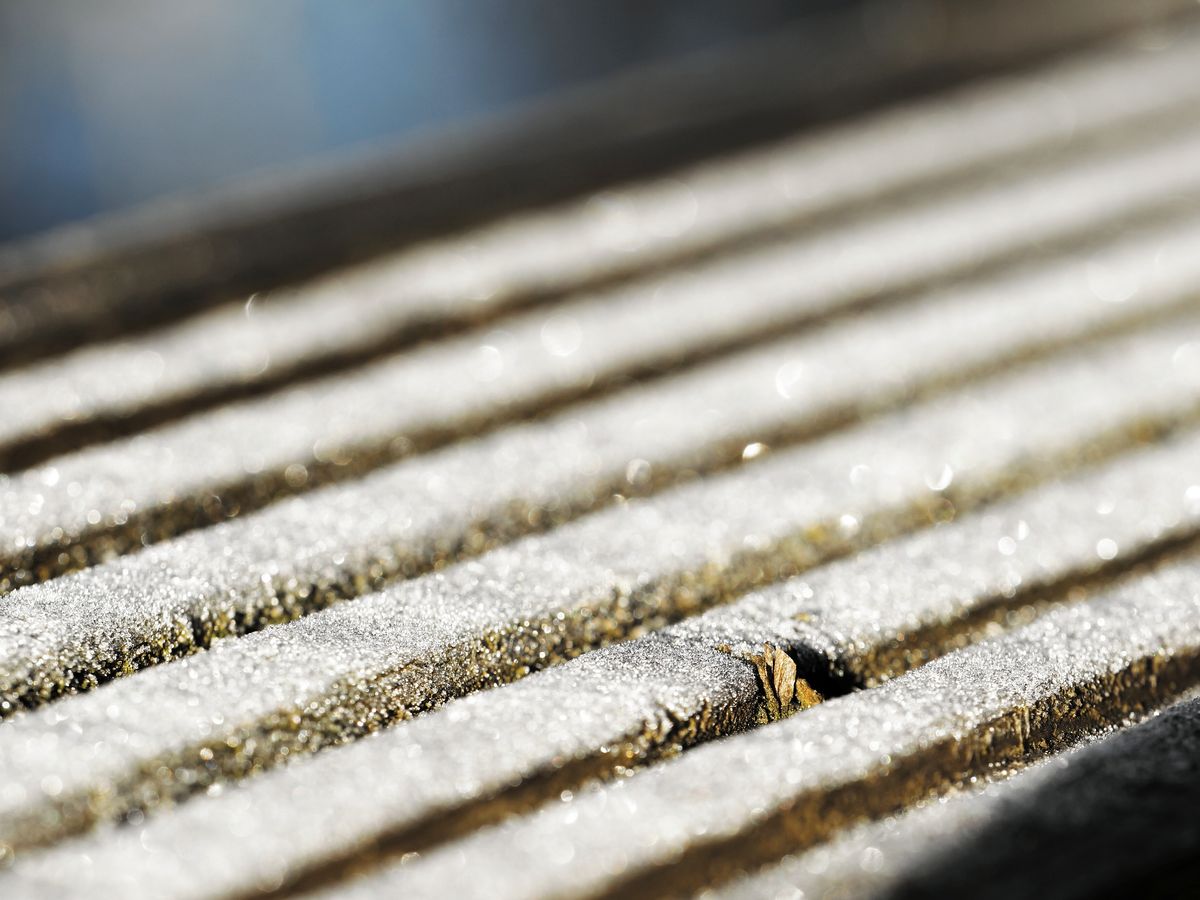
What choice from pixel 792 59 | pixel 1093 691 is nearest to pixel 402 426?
pixel 1093 691

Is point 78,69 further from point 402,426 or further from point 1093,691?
point 1093,691

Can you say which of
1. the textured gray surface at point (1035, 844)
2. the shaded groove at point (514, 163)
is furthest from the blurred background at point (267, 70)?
the textured gray surface at point (1035, 844)

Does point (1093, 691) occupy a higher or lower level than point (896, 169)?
lower

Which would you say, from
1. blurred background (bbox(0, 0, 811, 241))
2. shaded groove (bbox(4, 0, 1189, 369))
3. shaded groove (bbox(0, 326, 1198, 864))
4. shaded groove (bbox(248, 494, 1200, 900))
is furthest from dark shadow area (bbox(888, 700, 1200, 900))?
blurred background (bbox(0, 0, 811, 241))

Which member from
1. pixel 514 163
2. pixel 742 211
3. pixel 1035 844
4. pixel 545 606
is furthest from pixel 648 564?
pixel 514 163

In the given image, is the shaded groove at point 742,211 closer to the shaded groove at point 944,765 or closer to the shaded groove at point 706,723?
the shaded groove at point 706,723

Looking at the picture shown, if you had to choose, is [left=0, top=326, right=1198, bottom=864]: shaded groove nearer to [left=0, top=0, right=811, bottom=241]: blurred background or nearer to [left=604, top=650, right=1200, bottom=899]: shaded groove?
[left=604, top=650, right=1200, bottom=899]: shaded groove

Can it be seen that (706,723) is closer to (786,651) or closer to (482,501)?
(786,651)
